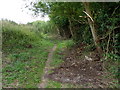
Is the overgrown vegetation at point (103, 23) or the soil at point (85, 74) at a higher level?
the overgrown vegetation at point (103, 23)

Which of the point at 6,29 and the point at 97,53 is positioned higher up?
the point at 6,29

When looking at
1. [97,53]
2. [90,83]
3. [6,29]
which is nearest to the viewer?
[90,83]

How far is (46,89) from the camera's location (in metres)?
2.82

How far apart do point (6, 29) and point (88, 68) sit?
20.1ft

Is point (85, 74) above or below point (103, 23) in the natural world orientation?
below

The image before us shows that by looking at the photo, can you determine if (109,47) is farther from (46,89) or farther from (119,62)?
(46,89)

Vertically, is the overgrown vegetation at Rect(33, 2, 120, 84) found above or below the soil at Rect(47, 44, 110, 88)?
above

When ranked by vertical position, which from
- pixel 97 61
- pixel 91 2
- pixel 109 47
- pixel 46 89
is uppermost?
pixel 91 2

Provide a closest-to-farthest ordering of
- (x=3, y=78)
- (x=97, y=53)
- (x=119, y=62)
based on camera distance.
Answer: (x=3, y=78), (x=119, y=62), (x=97, y=53)

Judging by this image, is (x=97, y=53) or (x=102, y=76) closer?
(x=102, y=76)

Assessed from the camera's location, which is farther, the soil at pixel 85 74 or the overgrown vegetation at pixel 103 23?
the overgrown vegetation at pixel 103 23

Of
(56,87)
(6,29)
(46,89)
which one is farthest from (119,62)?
(6,29)

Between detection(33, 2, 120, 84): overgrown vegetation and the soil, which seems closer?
the soil

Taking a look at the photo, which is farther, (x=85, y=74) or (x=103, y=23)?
(x=103, y=23)
